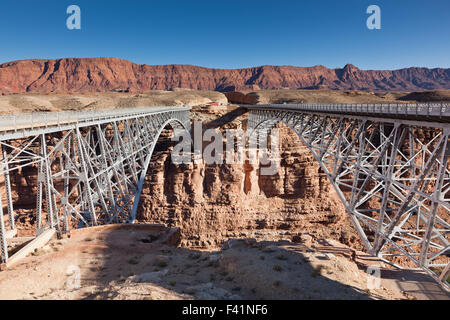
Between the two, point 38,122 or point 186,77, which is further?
point 186,77

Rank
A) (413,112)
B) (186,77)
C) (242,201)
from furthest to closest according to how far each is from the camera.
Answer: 1. (186,77)
2. (242,201)
3. (413,112)

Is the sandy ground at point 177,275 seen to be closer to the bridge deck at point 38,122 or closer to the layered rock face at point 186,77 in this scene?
the bridge deck at point 38,122

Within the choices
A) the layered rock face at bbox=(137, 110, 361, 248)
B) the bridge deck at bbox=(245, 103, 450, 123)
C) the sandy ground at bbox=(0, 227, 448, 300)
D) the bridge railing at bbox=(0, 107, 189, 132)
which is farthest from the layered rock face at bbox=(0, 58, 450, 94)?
the sandy ground at bbox=(0, 227, 448, 300)

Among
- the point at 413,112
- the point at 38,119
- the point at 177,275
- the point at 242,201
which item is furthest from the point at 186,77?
the point at 177,275

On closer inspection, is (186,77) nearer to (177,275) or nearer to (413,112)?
(413,112)

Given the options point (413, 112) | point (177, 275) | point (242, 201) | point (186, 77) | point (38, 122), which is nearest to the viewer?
point (177, 275)

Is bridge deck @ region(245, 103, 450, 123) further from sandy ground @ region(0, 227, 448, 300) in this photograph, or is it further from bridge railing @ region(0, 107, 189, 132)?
bridge railing @ region(0, 107, 189, 132)
